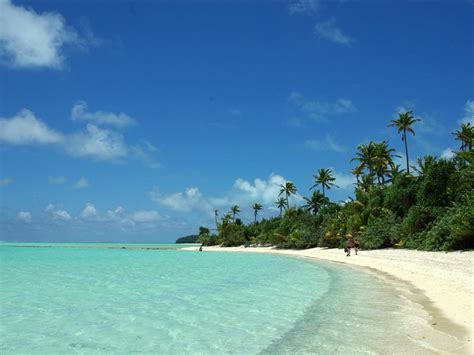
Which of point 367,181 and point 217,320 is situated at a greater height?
point 367,181

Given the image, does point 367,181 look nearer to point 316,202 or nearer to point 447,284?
point 316,202

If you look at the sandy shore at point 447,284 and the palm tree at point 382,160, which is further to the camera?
the palm tree at point 382,160

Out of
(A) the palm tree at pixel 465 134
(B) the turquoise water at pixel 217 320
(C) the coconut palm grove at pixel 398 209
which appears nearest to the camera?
(B) the turquoise water at pixel 217 320

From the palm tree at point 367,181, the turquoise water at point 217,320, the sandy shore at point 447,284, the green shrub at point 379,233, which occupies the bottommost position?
the turquoise water at point 217,320

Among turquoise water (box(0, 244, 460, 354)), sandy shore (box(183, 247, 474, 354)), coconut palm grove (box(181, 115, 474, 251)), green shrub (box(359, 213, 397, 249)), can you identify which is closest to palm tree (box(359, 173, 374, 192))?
coconut palm grove (box(181, 115, 474, 251))

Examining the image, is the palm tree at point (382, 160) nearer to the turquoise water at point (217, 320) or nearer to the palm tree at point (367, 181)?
the palm tree at point (367, 181)

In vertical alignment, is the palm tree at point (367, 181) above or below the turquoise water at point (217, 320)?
above

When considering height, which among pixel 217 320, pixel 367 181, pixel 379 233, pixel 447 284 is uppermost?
pixel 367 181

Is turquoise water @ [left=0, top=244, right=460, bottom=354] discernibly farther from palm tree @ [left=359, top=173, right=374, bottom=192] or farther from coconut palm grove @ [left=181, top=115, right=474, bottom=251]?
palm tree @ [left=359, top=173, right=374, bottom=192]

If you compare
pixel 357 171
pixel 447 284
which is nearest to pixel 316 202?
pixel 357 171

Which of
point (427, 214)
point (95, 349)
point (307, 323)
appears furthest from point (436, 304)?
point (427, 214)

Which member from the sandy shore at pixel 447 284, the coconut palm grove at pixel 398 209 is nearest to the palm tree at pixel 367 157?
the coconut palm grove at pixel 398 209

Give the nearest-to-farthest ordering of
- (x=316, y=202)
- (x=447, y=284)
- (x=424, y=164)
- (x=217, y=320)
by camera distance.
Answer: (x=217, y=320) < (x=447, y=284) < (x=424, y=164) < (x=316, y=202)

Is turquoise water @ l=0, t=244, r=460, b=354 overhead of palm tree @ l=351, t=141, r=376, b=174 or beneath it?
beneath
